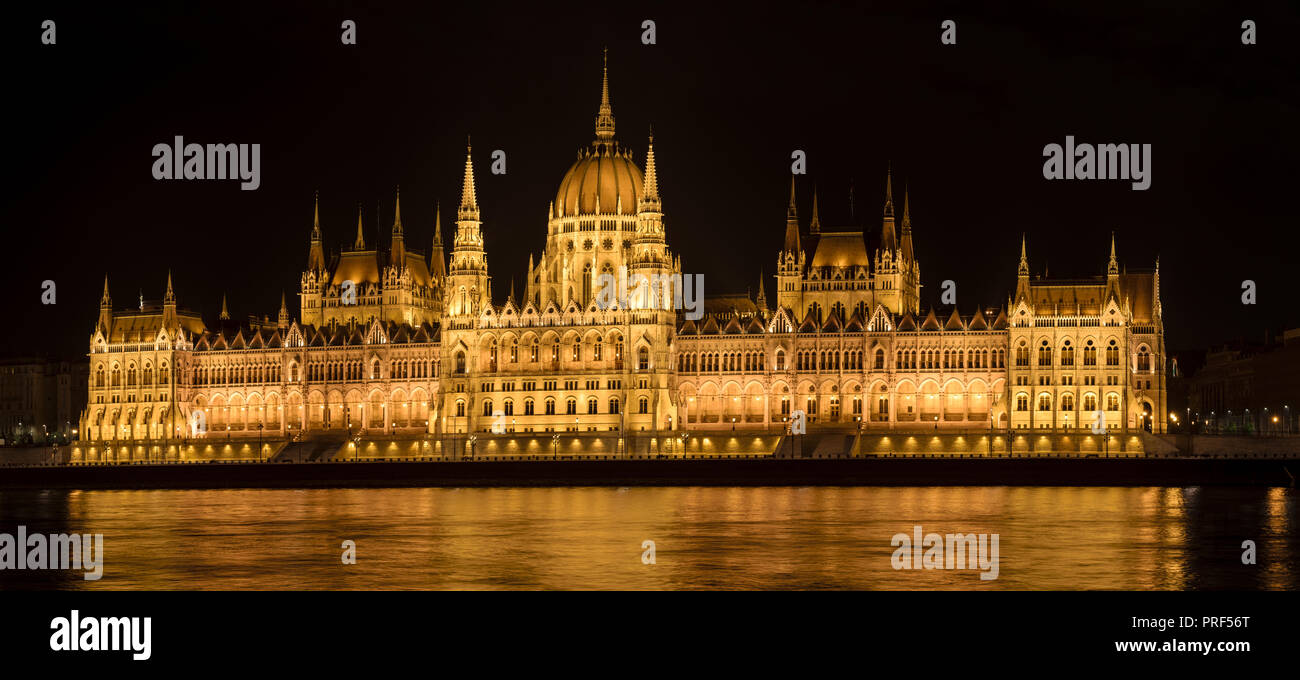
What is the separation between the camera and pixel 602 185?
421ft

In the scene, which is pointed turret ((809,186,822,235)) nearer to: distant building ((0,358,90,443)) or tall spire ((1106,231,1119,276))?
tall spire ((1106,231,1119,276))

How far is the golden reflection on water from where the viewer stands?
43312 mm

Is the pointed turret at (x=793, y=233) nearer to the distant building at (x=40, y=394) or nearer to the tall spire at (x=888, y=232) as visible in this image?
the tall spire at (x=888, y=232)

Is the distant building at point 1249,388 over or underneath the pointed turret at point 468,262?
underneath

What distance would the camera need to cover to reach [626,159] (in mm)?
129125

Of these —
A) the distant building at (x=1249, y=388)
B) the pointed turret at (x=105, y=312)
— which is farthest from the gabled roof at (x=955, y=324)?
the pointed turret at (x=105, y=312)

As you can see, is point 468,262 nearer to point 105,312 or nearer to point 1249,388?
point 105,312

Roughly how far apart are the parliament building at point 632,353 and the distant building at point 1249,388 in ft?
69.2

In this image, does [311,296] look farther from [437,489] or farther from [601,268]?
[437,489]

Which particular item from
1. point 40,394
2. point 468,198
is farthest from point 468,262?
point 40,394

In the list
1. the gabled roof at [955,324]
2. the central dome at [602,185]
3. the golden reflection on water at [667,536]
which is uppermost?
the central dome at [602,185]

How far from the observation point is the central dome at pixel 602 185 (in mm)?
127562

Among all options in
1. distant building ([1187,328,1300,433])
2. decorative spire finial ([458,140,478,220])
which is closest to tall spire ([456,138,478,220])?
decorative spire finial ([458,140,478,220])
